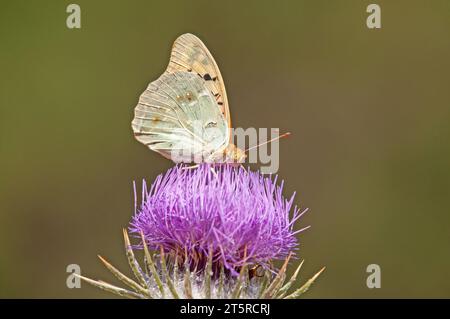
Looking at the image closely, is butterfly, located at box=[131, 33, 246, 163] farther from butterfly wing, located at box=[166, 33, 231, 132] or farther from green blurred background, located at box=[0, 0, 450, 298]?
green blurred background, located at box=[0, 0, 450, 298]

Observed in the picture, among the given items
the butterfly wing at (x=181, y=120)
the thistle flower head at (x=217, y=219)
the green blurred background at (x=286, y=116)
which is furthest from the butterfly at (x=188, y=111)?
the green blurred background at (x=286, y=116)

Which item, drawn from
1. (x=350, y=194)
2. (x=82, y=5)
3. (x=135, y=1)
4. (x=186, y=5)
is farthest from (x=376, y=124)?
(x=82, y=5)

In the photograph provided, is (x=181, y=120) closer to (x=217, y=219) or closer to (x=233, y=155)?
(x=233, y=155)

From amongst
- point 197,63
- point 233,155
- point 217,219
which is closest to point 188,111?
point 197,63

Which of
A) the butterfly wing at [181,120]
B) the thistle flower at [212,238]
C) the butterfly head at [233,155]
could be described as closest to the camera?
the thistle flower at [212,238]

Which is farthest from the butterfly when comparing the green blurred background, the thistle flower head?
the green blurred background

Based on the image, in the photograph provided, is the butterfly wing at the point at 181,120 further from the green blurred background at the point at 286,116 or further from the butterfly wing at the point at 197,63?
the green blurred background at the point at 286,116
